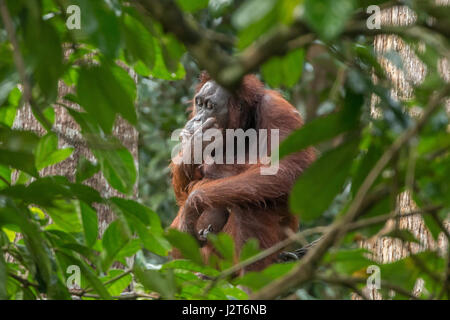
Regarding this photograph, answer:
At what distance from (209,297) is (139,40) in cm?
77

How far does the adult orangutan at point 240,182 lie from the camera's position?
4.31 metres

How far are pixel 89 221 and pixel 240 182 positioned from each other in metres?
2.48

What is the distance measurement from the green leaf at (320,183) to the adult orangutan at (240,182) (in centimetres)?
277

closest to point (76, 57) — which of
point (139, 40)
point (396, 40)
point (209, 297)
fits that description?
point (139, 40)

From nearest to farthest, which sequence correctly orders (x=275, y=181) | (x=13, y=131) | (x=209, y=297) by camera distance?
(x=13, y=131) < (x=209, y=297) < (x=275, y=181)

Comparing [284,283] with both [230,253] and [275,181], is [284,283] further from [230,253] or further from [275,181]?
[275,181]

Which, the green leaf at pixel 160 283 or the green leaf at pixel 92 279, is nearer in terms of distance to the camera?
the green leaf at pixel 160 283

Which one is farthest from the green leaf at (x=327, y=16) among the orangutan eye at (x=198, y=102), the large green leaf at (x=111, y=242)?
the orangutan eye at (x=198, y=102)

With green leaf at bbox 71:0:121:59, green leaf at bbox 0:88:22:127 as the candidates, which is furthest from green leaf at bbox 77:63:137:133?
green leaf at bbox 0:88:22:127

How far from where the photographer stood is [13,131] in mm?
1494

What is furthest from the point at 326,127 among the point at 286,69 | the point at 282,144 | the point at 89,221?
the point at 89,221

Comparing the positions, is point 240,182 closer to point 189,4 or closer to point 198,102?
point 198,102

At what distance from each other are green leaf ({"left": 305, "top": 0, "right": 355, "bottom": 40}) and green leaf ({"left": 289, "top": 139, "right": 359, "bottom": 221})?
403mm

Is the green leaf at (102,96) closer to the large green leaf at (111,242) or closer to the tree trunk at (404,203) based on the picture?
the large green leaf at (111,242)
